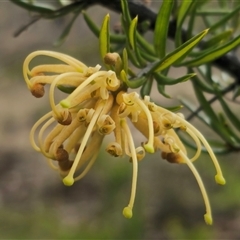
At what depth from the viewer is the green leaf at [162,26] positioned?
0.26 meters

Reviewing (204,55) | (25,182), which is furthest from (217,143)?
(25,182)

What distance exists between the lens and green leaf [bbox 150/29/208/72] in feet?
0.76

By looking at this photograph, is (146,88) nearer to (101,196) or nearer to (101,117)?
(101,117)

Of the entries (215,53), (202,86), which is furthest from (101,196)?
(215,53)

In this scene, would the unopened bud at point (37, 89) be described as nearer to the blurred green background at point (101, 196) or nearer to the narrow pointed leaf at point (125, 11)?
the narrow pointed leaf at point (125, 11)

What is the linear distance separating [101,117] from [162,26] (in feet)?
0.29

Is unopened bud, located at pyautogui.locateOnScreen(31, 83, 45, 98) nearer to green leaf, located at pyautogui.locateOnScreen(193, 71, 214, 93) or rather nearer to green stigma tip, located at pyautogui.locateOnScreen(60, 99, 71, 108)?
green stigma tip, located at pyautogui.locateOnScreen(60, 99, 71, 108)

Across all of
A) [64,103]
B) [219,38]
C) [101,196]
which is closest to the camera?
[64,103]

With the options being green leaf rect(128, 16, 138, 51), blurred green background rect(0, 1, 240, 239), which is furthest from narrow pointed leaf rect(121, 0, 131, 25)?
blurred green background rect(0, 1, 240, 239)

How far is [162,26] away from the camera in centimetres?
27

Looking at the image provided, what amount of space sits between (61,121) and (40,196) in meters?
1.22

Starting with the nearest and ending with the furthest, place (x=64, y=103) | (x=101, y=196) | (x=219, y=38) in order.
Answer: (x=64, y=103) → (x=219, y=38) → (x=101, y=196)

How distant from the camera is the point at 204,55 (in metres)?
0.27

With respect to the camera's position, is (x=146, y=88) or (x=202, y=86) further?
(x=202, y=86)
